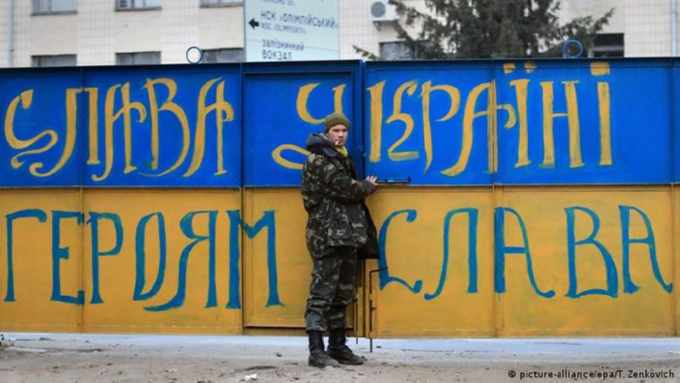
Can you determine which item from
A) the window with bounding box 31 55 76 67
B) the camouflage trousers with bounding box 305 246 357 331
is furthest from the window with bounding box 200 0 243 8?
the camouflage trousers with bounding box 305 246 357 331

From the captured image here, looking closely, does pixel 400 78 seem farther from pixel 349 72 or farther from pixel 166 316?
pixel 166 316

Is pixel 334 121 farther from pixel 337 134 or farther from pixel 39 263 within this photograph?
pixel 39 263

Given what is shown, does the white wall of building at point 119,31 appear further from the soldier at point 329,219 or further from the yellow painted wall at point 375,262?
the soldier at point 329,219

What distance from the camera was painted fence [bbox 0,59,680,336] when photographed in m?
6.66

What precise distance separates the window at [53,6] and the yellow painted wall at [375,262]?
19230 mm

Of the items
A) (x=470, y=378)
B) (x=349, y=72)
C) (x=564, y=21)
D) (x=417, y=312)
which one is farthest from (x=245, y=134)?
(x=564, y=21)

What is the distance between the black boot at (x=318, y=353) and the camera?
6340 mm

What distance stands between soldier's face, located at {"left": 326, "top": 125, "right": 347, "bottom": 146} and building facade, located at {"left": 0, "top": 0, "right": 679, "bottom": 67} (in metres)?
15.7

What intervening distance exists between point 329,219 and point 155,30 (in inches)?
755

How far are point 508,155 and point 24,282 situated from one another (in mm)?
4046

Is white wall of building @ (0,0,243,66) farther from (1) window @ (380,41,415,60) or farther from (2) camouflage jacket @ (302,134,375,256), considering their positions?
(2) camouflage jacket @ (302,134,375,256)

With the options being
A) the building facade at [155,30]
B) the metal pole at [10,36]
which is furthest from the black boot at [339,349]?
the metal pole at [10,36]

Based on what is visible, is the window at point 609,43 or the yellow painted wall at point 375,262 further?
the window at point 609,43

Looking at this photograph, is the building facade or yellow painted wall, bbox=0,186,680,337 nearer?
yellow painted wall, bbox=0,186,680,337
